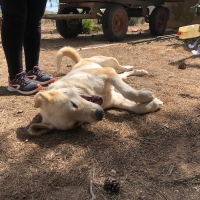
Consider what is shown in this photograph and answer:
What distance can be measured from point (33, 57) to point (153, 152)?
2.37 m

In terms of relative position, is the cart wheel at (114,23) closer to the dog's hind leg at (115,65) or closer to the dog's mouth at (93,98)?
the dog's hind leg at (115,65)

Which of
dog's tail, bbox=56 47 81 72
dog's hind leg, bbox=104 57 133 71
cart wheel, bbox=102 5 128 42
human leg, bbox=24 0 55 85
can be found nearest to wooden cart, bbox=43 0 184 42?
cart wheel, bbox=102 5 128 42

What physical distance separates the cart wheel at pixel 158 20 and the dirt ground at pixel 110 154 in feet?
18.5

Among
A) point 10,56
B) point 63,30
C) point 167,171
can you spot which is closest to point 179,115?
point 167,171

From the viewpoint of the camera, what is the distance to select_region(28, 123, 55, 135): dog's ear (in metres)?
2.12

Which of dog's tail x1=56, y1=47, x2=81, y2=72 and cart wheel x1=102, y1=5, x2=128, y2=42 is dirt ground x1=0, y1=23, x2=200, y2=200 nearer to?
dog's tail x1=56, y1=47, x2=81, y2=72

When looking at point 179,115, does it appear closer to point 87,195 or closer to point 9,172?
point 87,195

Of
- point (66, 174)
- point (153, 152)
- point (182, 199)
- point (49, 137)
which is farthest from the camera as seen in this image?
point (49, 137)

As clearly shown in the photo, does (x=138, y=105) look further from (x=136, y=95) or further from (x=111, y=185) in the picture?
(x=111, y=185)

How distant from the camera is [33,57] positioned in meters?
3.38

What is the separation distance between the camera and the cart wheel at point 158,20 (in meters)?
7.99

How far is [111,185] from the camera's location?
1.45 m

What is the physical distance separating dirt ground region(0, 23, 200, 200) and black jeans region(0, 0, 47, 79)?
57cm

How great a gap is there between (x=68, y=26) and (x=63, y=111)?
6544 millimetres
